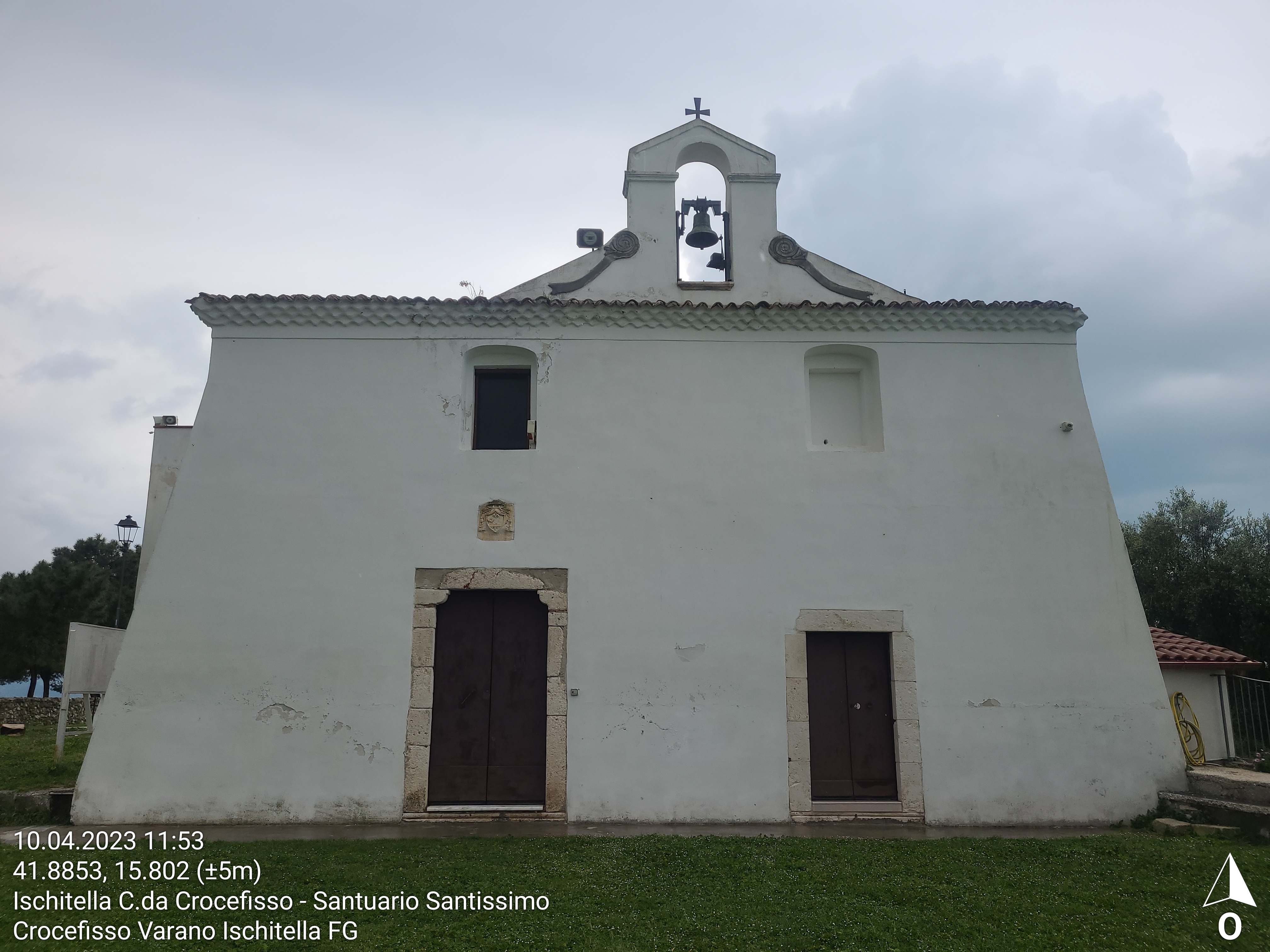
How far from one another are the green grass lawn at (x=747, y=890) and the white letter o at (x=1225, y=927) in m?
0.05

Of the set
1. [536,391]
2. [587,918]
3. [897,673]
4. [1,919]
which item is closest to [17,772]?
[1,919]

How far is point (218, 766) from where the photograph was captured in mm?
7898

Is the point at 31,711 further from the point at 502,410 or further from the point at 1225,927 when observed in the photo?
the point at 1225,927

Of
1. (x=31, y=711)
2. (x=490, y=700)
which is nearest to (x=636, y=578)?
(x=490, y=700)

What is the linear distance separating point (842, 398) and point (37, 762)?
11660 mm

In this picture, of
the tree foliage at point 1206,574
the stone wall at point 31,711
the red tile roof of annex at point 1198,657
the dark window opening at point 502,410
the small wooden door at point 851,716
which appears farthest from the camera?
the stone wall at point 31,711

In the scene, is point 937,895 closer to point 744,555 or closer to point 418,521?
point 744,555

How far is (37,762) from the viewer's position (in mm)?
11102

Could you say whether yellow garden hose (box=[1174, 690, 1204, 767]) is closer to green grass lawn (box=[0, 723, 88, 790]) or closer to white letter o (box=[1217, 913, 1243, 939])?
white letter o (box=[1217, 913, 1243, 939])

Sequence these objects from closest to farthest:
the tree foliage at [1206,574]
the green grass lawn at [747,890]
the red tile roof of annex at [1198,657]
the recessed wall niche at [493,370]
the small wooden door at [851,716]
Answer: the green grass lawn at [747,890]
the small wooden door at [851,716]
the recessed wall niche at [493,370]
the red tile roof of annex at [1198,657]
the tree foliage at [1206,574]

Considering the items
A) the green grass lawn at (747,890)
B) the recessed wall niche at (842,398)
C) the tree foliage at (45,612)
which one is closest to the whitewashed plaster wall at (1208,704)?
the green grass lawn at (747,890)

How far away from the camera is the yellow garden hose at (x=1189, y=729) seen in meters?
8.89

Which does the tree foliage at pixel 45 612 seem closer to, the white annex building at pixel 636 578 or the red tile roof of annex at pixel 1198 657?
the white annex building at pixel 636 578

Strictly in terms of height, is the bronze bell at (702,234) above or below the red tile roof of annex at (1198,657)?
above
